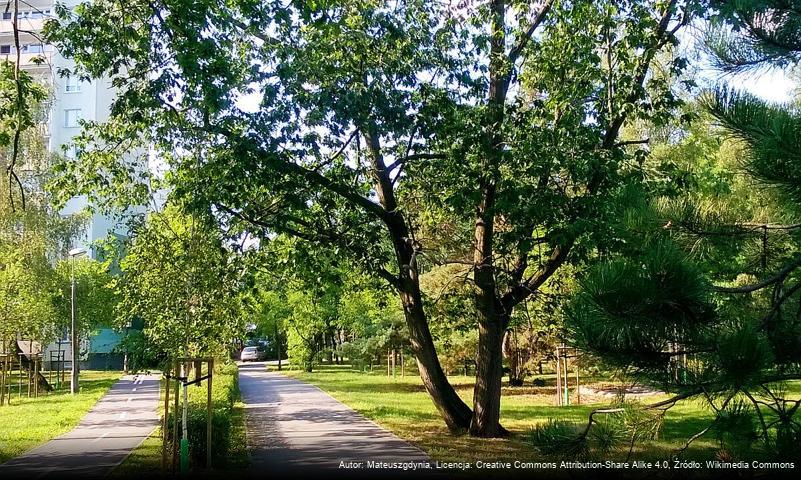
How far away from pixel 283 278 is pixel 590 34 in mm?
6432

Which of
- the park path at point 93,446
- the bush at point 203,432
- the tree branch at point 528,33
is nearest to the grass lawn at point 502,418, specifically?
the bush at point 203,432

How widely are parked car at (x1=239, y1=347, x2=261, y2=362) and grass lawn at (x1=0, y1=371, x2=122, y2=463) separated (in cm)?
3453

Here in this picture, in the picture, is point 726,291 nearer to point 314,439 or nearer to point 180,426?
point 180,426

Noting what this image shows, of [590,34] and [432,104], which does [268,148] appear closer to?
[432,104]

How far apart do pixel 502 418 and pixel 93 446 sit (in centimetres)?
866

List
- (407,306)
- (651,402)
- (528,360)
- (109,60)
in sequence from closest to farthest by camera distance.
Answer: (651,402), (109,60), (407,306), (528,360)

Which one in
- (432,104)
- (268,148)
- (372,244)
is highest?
(432,104)

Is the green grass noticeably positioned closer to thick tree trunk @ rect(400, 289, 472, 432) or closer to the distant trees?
thick tree trunk @ rect(400, 289, 472, 432)

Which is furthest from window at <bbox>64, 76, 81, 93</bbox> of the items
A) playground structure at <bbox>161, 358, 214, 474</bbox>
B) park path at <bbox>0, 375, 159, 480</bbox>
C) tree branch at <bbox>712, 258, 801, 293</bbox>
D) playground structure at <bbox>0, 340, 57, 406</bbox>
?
tree branch at <bbox>712, 258, 801, 293</bbox>

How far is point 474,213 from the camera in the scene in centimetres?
1252

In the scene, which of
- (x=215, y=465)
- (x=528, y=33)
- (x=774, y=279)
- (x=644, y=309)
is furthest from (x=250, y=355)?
(x=644, y=309)

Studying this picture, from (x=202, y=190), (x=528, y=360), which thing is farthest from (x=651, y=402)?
(x=528, y=360)

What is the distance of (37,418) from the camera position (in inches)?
715

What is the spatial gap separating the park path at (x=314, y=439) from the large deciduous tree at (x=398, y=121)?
1884mm
